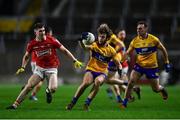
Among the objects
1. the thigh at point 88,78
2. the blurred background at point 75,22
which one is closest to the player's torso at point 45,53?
the thigh at point 88,78

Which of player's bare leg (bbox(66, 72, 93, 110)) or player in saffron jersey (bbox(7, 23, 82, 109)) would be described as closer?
player's bare leg (bbox(66, 72, 93, 110))

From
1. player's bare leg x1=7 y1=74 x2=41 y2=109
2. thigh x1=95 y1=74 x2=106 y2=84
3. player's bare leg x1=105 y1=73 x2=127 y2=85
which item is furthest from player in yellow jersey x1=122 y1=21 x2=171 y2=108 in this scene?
player's bare leg x1=7 y1=74 x2=41 y2=109

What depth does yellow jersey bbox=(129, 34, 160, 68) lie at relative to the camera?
22.3 metres

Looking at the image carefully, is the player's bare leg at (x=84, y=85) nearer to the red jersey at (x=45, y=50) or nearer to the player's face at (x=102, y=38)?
the player's face at (x=102, y=38)

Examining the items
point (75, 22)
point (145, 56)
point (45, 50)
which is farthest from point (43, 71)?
point (75, 22)

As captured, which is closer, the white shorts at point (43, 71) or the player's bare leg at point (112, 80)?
the white shorts at point (43, 71)

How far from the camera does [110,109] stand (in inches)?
856

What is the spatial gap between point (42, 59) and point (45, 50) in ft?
1.22

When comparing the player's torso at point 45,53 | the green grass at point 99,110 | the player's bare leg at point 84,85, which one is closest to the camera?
the green grass at point 99,110

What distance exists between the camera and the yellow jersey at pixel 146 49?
2231 cm

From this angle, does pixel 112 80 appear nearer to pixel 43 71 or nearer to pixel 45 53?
pixel 43 71

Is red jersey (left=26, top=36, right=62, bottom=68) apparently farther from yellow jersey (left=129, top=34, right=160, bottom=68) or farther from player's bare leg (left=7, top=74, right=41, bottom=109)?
yellow jersey (left=129, top=34, right=160, bottom=68)

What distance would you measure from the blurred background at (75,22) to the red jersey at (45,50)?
1953 centimetres

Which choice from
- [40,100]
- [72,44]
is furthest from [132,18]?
[40,100]
